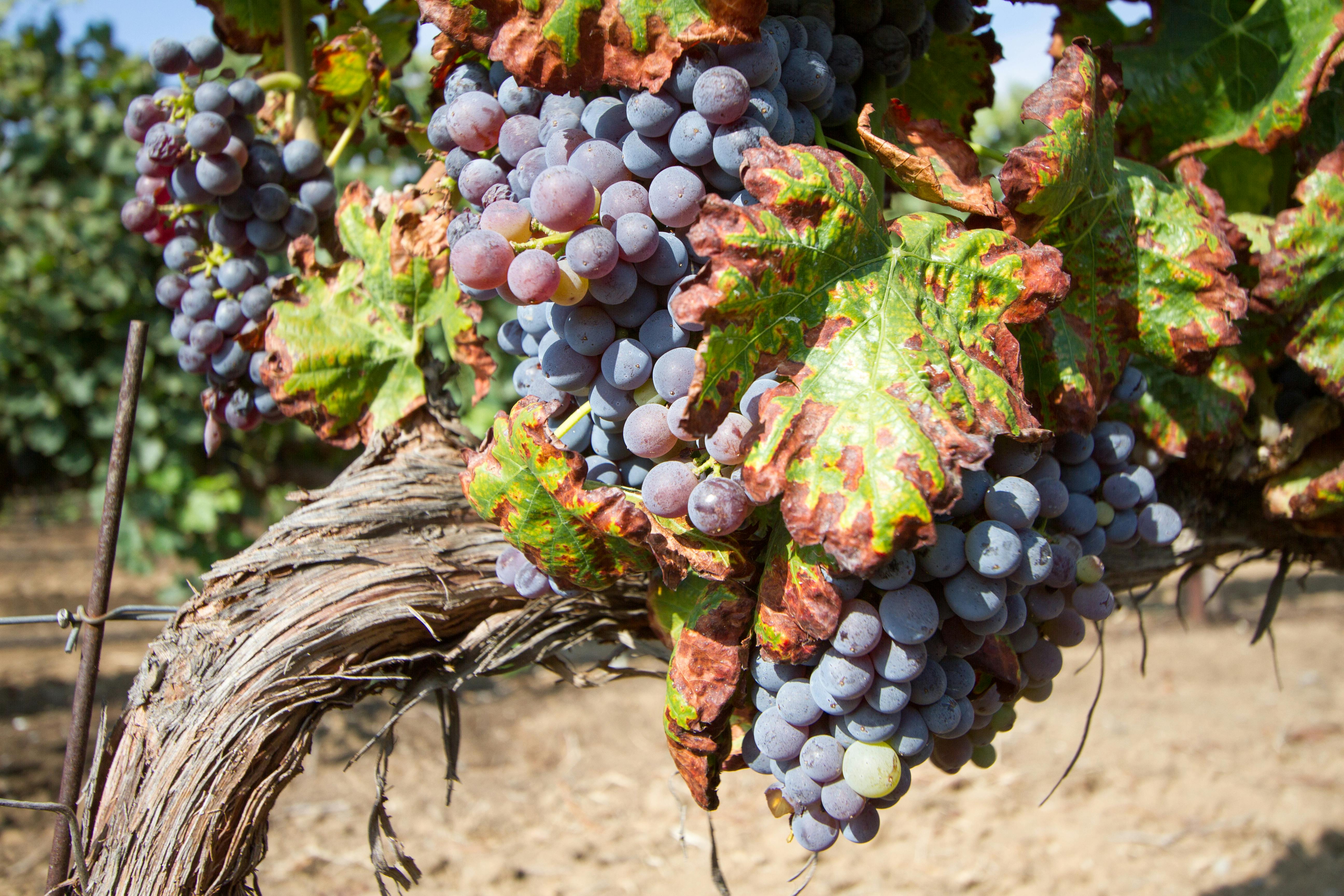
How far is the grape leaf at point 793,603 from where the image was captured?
0.78 m

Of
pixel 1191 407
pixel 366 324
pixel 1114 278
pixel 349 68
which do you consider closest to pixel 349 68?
pixel 349 68

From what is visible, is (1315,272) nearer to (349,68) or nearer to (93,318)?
(349,68)

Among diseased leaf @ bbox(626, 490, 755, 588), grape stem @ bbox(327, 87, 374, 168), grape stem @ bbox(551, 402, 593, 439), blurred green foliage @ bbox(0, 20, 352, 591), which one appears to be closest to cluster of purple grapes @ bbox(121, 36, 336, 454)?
grape stem @ bbox(327, 87, 374, 168)

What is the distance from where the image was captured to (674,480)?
2.61 ft

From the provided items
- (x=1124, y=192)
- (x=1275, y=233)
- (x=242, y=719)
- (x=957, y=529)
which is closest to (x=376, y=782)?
(x=242, y=719)

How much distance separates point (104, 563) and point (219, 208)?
20.1 inches

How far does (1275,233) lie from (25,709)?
5.62 metres

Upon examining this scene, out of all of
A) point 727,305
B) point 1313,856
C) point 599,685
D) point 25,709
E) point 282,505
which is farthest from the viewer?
point 282,505

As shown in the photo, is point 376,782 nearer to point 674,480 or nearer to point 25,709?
point 674,480

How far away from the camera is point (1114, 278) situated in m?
0.92

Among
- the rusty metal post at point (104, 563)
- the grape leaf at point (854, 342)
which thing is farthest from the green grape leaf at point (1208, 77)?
the rusty metal post at point (104, 563)

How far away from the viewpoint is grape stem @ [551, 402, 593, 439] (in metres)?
0.88

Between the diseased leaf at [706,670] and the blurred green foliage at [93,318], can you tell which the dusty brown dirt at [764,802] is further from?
the diseased leaf at [706,670]

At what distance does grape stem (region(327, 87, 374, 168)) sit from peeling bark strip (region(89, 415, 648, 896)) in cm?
42
